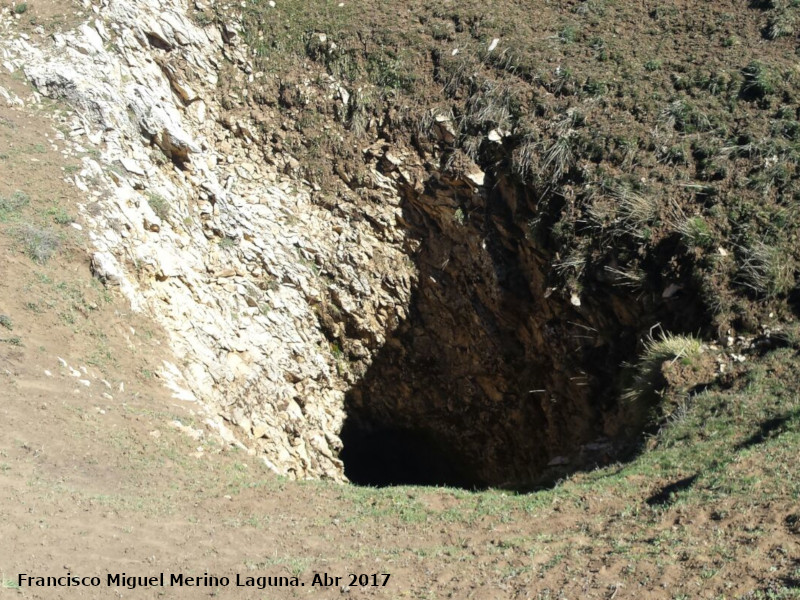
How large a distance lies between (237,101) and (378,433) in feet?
28.1

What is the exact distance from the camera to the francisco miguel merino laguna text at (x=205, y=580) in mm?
6480

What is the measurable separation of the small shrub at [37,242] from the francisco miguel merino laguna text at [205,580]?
6189 mm

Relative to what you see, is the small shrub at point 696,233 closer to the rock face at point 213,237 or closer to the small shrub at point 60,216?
the rock face at point 213,237

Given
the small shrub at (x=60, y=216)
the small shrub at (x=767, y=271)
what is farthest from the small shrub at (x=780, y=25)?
the small shrub at (x=60, y=216)

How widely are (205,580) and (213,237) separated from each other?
8.52 metres

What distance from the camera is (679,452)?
880cm

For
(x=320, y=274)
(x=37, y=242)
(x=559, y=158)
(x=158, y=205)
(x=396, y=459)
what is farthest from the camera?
(x=396, y=459)

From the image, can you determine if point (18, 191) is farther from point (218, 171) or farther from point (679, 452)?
point (679, 452)

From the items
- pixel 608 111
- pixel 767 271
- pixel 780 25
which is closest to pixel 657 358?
pixel 767 271

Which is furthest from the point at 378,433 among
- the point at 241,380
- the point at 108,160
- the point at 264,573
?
the point at 264,573

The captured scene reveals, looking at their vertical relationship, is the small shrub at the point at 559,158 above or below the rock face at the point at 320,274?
above

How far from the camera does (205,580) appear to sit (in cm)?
684

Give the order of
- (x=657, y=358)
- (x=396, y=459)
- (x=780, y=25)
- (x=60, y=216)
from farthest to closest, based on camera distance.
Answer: (x=396, y=459) → (x=780, y=25) → (x=60, y=216) → (x=657, y=358)

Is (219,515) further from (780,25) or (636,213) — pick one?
(780,25)
